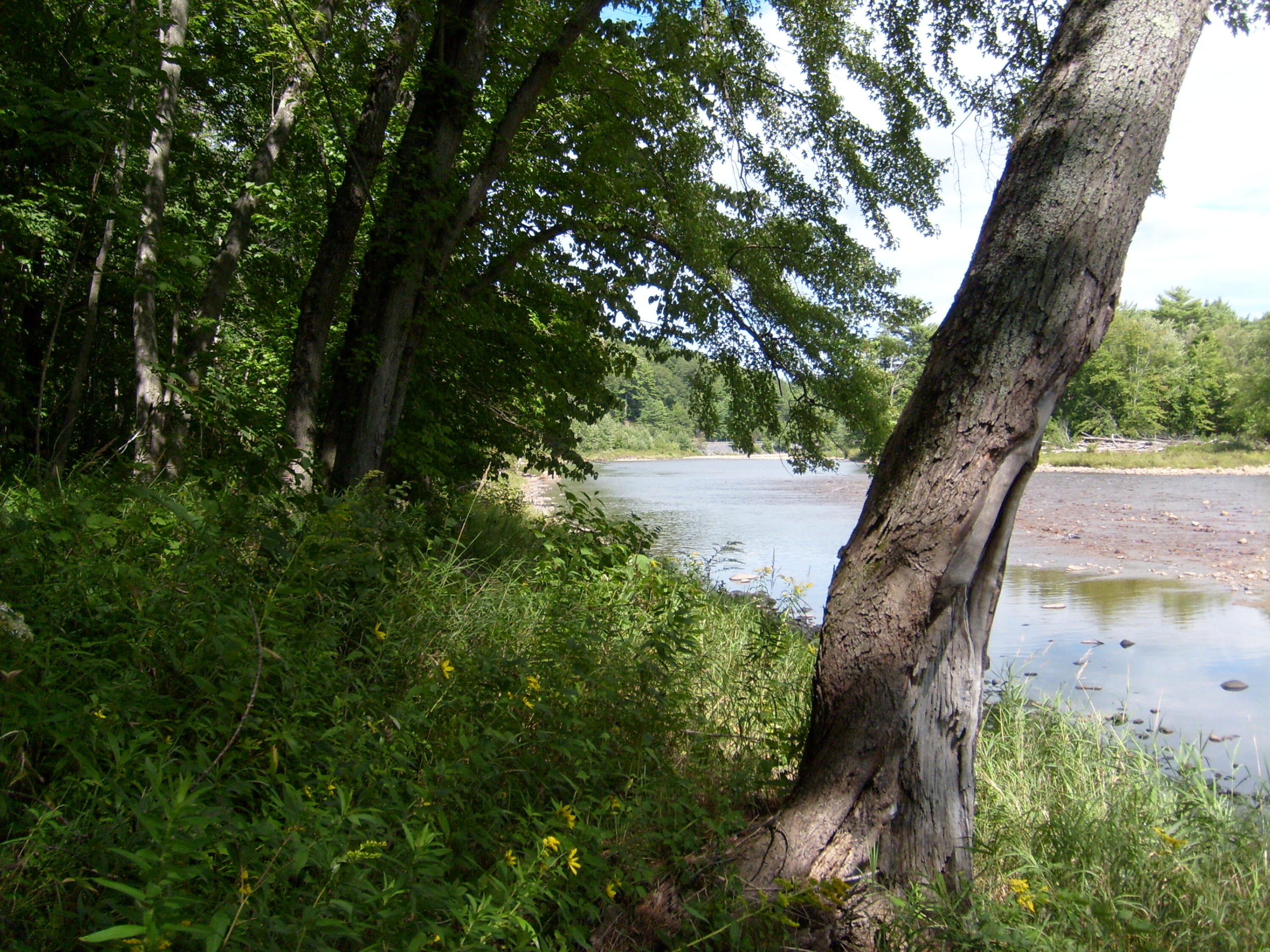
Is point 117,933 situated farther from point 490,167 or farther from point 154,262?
point 154,262

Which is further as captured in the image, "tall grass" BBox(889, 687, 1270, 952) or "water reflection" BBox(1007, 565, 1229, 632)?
"water reflection" BBox(1007, 565, 1229, 632)

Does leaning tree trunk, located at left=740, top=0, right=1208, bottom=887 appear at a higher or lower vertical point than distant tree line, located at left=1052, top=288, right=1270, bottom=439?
lower

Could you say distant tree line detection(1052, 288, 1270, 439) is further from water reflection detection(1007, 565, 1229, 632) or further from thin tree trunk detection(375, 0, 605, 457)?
thin tree trunk detection(375, 0, 605, 457)

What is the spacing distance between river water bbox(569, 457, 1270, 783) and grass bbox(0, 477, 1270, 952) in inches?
74.1

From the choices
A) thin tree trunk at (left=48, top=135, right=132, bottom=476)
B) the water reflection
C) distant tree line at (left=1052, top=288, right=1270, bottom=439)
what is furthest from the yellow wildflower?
distant tree line at (left=1052, top=288, right=1270, bottom=439)

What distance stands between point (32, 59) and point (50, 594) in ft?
21.6

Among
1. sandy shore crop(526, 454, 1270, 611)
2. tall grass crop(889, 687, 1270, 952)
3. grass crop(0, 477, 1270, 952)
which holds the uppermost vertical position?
grass crop(0, 477, 1270, 952)

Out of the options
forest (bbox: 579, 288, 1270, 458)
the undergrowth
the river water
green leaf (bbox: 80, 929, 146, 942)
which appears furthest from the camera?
forest (bbox: 579, 288, 1270, 458)

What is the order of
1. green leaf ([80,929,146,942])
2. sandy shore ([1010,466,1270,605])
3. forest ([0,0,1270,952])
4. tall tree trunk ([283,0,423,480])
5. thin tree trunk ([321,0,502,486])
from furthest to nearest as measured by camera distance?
sandy shore ([1010,466,1270,605]) → tall tree trunk ([283,0,423,480]) → thin tree trunk ([321,0,502,486]) → forest ([0,0,1270,952]) → green leaf ([80,929,146,942])

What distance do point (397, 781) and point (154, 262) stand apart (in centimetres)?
549

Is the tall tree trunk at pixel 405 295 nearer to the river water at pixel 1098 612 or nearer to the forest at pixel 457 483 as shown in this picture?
the forest at pixel 457 483

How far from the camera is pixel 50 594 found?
271 cm

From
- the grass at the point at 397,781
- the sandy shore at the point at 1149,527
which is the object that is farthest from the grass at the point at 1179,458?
the grass at the point at 397,781

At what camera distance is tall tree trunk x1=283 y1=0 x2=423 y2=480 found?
5863 mm
